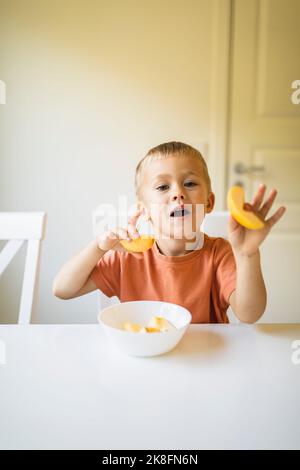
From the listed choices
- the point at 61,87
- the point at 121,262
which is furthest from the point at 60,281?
the point at 61,87

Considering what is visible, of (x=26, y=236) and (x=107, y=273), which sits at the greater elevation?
(x=26, y=236)

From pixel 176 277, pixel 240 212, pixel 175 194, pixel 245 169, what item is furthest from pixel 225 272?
pixel 245 169

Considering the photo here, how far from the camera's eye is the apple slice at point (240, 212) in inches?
21.8

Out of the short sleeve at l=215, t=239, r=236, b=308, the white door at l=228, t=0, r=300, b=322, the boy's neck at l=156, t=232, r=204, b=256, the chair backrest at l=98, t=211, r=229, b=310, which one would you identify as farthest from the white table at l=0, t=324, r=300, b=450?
the white door at l=228, t=0, r=300, b=322

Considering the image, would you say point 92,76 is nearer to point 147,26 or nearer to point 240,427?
point 147,26

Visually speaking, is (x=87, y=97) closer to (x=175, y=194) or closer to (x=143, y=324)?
(x=175, y=194)

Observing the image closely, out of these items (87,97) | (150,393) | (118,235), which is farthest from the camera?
(87,97)

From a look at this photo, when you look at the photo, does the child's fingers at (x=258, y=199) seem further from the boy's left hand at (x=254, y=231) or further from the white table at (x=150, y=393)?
the white table at (x=150, y=393)

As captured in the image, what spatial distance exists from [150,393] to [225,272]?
0.42m

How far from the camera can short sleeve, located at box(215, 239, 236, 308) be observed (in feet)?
2.70

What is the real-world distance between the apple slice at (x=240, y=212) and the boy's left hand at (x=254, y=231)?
0.02 metres

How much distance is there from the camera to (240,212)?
56 centimetres

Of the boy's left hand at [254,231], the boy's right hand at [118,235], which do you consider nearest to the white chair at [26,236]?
the boy's right hand at [118,235]

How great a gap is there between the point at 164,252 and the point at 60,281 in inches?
9.9
